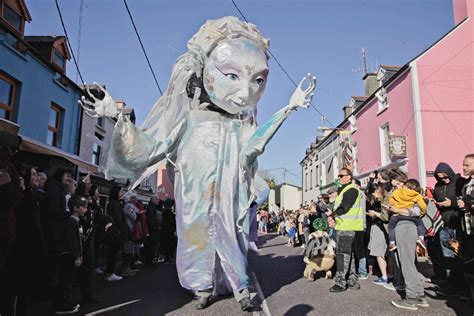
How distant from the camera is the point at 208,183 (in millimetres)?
3920

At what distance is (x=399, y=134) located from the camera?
46.4 feet

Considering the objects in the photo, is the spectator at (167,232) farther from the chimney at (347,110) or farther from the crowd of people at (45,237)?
the chimney at (347,110)

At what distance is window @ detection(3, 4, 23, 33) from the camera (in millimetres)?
9953

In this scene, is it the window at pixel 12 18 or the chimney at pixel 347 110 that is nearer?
the window at pixel 12 18

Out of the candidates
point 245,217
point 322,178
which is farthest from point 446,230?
point 322,178

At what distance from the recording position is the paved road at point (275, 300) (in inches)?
144

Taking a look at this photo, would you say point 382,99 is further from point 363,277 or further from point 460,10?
point 363,277

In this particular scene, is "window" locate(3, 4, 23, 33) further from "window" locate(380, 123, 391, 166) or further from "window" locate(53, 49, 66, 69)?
"window" locate(380, 123, 391, 166)

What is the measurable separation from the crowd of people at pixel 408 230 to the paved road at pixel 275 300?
0.64ft

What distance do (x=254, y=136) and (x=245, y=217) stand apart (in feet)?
3.04

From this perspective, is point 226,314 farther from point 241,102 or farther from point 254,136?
point 241,102

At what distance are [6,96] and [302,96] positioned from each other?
9.16 meters

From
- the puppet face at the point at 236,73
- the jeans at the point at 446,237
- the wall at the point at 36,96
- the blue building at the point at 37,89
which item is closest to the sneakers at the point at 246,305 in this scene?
the puppet face at the point at 236,73

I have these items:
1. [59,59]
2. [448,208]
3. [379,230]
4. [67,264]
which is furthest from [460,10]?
[67,264]
